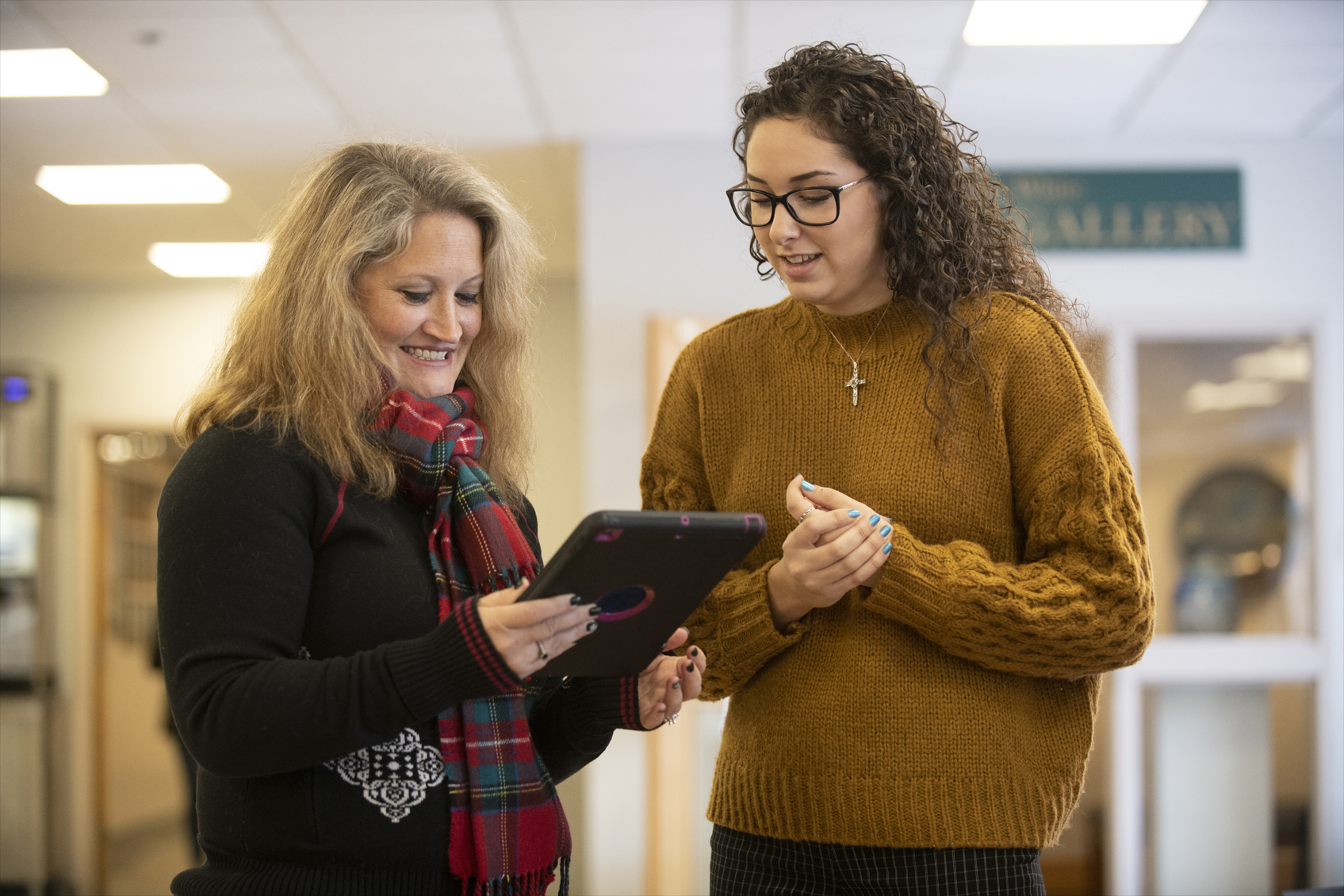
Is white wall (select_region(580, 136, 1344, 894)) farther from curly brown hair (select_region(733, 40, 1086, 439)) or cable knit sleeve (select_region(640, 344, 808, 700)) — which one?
curly brown hair (select_region(733, 40, 1086, 439))

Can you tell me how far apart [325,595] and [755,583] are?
0.47 m

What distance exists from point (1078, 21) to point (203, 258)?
3973 mm

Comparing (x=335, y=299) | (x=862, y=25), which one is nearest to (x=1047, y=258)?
(x=862, y=25)

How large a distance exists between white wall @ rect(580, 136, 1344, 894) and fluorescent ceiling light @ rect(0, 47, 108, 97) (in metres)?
1.57

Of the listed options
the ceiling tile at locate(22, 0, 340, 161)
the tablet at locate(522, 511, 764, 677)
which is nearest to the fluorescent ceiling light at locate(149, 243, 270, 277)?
the ceiling tile at locate(22, 0, 340, 161)

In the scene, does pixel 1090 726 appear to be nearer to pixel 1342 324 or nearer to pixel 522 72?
pixel 522 72

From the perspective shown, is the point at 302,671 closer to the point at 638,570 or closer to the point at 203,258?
the point at 638,570

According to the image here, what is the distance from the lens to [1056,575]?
1.18 meters

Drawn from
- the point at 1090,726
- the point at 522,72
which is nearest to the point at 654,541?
the point at 1090,726

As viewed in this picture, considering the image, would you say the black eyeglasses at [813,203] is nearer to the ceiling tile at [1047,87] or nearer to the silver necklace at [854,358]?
the silver necklace at [854,358]

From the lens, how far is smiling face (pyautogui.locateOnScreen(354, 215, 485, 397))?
1.16m

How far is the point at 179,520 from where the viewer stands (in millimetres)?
991

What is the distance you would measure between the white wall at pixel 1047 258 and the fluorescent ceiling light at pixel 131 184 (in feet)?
4.96

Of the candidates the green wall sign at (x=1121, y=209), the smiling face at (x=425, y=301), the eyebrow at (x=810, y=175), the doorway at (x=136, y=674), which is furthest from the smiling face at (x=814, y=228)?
the doorway at (x=136, y=674)
